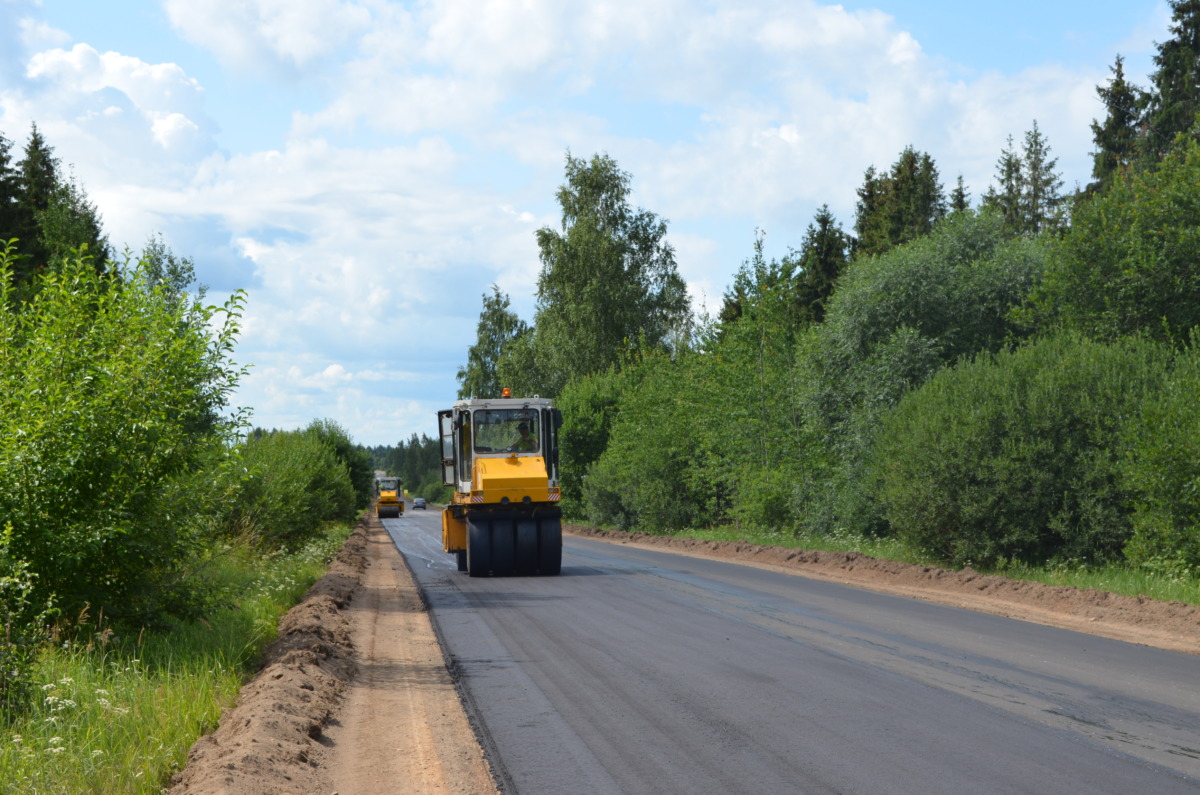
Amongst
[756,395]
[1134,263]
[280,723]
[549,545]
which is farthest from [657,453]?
[280,723]

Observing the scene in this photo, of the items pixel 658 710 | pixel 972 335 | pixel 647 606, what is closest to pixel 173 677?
pixel 658 710

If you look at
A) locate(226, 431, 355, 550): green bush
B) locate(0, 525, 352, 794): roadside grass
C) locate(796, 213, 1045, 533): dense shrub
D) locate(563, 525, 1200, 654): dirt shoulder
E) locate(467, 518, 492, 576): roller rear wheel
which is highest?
locate(796, 213, 1045, 533): dense shrub

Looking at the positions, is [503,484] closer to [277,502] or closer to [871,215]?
[277,502]

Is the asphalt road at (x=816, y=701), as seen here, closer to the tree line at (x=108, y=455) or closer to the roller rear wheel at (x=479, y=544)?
the tree line at (x=108, y=455)

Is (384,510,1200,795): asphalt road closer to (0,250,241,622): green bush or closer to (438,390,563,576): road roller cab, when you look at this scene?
(0,250,241,622): green bush

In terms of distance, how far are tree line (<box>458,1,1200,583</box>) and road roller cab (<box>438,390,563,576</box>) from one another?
6.87 metres

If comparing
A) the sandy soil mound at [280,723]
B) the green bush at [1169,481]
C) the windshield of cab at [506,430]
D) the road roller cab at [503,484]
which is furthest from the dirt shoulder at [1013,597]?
the sandy soil mound at [280,723]

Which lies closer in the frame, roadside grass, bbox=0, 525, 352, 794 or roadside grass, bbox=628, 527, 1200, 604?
roadside grass, bbox=0, 525, 352, 794

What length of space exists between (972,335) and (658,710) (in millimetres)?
22280

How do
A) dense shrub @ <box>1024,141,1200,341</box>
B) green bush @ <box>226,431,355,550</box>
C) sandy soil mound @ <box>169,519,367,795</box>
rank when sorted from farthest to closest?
dense shrub @ <box>1024,141,1200,341</box>
green bush @ <box>226,431,355,550</box>
sandy soil mound @ <box>169,519,367,795</box>

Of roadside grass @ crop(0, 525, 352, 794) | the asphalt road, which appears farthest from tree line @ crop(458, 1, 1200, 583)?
roadside grass @ crop(0, 525, 352, 794)

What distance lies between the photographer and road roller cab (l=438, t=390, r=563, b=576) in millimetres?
21078

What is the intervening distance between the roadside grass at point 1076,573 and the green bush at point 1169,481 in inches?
12.3

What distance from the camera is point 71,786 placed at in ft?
19.7
